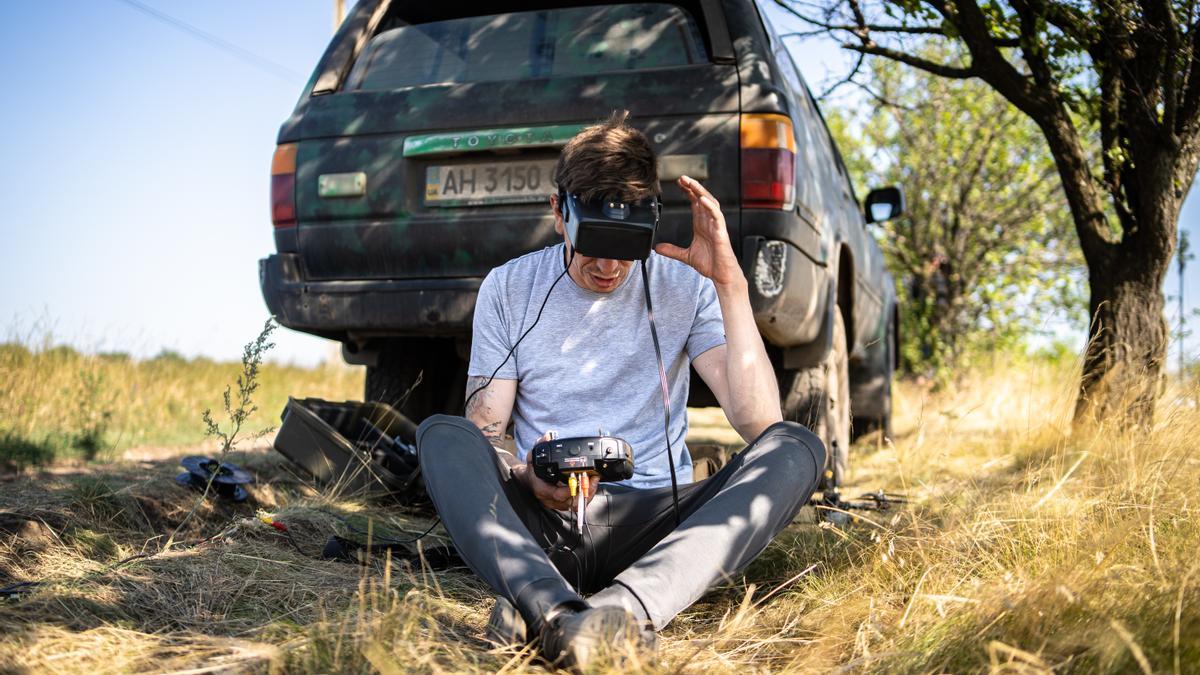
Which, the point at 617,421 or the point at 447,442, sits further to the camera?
the point at 617,421

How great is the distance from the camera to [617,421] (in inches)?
107

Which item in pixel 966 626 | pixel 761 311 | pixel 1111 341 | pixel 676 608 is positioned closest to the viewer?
pixel 966 626

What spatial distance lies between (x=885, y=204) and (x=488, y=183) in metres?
3.03

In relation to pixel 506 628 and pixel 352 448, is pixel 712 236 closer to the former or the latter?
pixel 506 628

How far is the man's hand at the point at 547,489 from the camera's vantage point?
242 centimetres

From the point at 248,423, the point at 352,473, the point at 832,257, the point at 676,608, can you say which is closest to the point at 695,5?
the point at 832,257

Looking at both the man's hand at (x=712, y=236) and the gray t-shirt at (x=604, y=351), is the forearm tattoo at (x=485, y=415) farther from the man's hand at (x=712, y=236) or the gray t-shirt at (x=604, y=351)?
the man's hand at (x=712, y=236)

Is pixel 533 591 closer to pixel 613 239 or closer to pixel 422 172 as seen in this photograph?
pixel 613 239

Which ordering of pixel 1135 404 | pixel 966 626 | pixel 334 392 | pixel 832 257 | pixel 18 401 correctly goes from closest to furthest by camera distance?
pixel 966 626
pixel 832 257
pixel 1135 404
pixel 18 401
pixel 334 392

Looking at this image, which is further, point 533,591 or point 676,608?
point 676,608

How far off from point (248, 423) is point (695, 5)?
6.17 metres

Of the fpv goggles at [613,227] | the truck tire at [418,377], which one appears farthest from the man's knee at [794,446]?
the truck tire at [418,377]

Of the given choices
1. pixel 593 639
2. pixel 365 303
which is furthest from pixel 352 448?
pixel 593 639

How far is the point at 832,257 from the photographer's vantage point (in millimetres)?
4266
